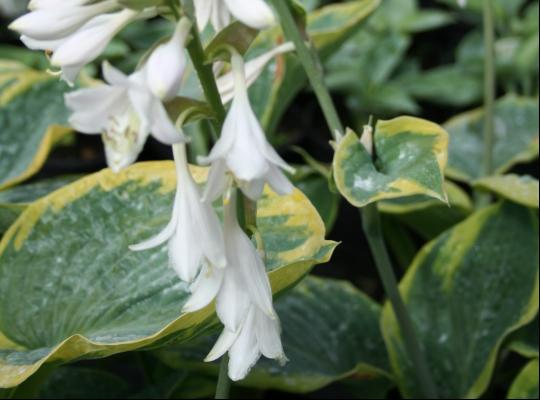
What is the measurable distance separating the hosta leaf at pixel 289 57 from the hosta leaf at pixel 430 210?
0.66ft

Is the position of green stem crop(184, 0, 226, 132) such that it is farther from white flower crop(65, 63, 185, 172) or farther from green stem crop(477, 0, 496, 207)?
green stem crop(477, 0, 496, 207)

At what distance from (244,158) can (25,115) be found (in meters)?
0.72

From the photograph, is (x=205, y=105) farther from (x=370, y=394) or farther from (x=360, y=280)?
(x=360, y=280)

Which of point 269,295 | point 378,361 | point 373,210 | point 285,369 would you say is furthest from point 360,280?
point 269,295

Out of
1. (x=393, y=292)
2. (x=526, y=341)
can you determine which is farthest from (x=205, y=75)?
(x=526, y=341)

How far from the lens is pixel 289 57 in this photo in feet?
3.90

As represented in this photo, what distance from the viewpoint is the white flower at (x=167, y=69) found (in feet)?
1.73

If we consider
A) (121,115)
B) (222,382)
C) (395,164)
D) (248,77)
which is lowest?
(222,382)

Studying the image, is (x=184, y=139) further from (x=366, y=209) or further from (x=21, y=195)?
(x=21, y=195)

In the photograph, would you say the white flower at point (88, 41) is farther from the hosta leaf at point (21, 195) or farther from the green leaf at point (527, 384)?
the green leaf at point (527, 384)

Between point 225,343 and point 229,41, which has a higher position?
point 229,41

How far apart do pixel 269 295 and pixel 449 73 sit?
4.39 ft

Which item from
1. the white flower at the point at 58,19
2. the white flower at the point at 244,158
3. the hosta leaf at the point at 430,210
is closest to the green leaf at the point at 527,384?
the hosta leaf at the point at 430,210

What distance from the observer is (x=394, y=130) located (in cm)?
89
